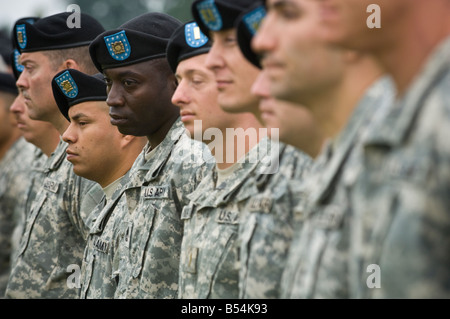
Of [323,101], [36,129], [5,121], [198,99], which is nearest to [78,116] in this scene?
[36,129]

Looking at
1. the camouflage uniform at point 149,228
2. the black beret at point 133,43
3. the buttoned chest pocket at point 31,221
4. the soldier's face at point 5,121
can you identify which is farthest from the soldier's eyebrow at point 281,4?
the soldier's face at point 5,121

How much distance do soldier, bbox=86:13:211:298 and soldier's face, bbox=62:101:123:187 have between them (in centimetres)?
34

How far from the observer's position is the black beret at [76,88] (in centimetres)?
771

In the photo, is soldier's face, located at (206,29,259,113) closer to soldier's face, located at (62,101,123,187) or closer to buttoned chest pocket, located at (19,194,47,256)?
soldier's face, located at (62,101,123,187)

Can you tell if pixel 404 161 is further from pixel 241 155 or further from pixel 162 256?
pixel 162 256

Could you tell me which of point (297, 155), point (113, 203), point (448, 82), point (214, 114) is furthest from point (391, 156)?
point (113, 203)

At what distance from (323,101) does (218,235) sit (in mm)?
1514

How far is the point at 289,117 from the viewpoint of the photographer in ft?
14.8

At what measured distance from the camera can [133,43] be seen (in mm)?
6938

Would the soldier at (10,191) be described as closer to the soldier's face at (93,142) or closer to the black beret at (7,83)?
the black beret at (7,83)

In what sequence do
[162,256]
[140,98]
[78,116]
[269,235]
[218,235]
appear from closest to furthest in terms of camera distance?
[269,235]
[218,235]
[162,256]
[140,98]
[78,116]

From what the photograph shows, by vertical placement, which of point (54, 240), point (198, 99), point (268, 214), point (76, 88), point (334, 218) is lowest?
point (334, 218)

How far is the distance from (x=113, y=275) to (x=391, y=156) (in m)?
3.95

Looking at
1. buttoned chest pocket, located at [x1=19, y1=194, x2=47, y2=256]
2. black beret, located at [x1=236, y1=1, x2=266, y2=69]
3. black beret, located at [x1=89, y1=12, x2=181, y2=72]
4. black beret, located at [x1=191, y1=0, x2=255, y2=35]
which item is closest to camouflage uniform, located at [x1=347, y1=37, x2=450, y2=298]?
black beret, located at [x1=236, y1=1, x2=266, y2=69]
